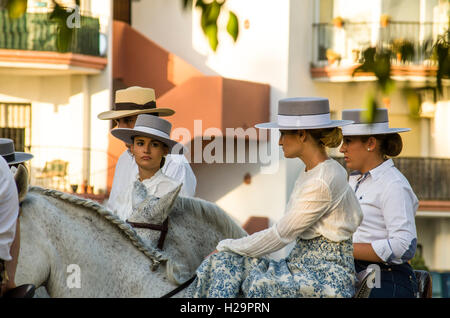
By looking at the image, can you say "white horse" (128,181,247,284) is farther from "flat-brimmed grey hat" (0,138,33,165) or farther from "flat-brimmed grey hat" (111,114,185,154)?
"flat-brimmed grey hat" (0,138,33,165)

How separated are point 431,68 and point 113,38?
19431 mm

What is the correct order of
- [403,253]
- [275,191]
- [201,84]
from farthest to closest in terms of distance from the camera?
[275,191], [201,84], [403,253]

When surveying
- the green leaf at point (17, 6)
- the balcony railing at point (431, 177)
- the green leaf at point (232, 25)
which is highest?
the green leaf at point (17, 6)

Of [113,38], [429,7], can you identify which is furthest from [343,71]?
[113,38]

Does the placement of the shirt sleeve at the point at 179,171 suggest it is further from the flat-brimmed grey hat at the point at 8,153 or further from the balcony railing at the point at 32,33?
the balcony railing at the point at 32,33

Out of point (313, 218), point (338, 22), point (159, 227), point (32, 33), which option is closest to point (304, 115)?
point (313, 218)

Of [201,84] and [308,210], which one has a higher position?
[201,84]

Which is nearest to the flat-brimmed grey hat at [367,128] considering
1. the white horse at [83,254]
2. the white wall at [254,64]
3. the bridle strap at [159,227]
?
the bridle strap at [159,227]

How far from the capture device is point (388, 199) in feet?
18.1

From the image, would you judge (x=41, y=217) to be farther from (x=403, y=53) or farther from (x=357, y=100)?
(x=357, y=100)

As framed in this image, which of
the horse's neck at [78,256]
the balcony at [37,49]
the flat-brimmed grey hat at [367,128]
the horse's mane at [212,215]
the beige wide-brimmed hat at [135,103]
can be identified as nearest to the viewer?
the horse's neck at [78,256]

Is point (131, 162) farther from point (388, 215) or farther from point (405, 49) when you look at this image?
point (405, 49)

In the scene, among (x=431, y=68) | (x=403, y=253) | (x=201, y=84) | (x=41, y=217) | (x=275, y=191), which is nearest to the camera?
(x=431, y=68)

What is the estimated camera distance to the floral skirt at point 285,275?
162 inches
